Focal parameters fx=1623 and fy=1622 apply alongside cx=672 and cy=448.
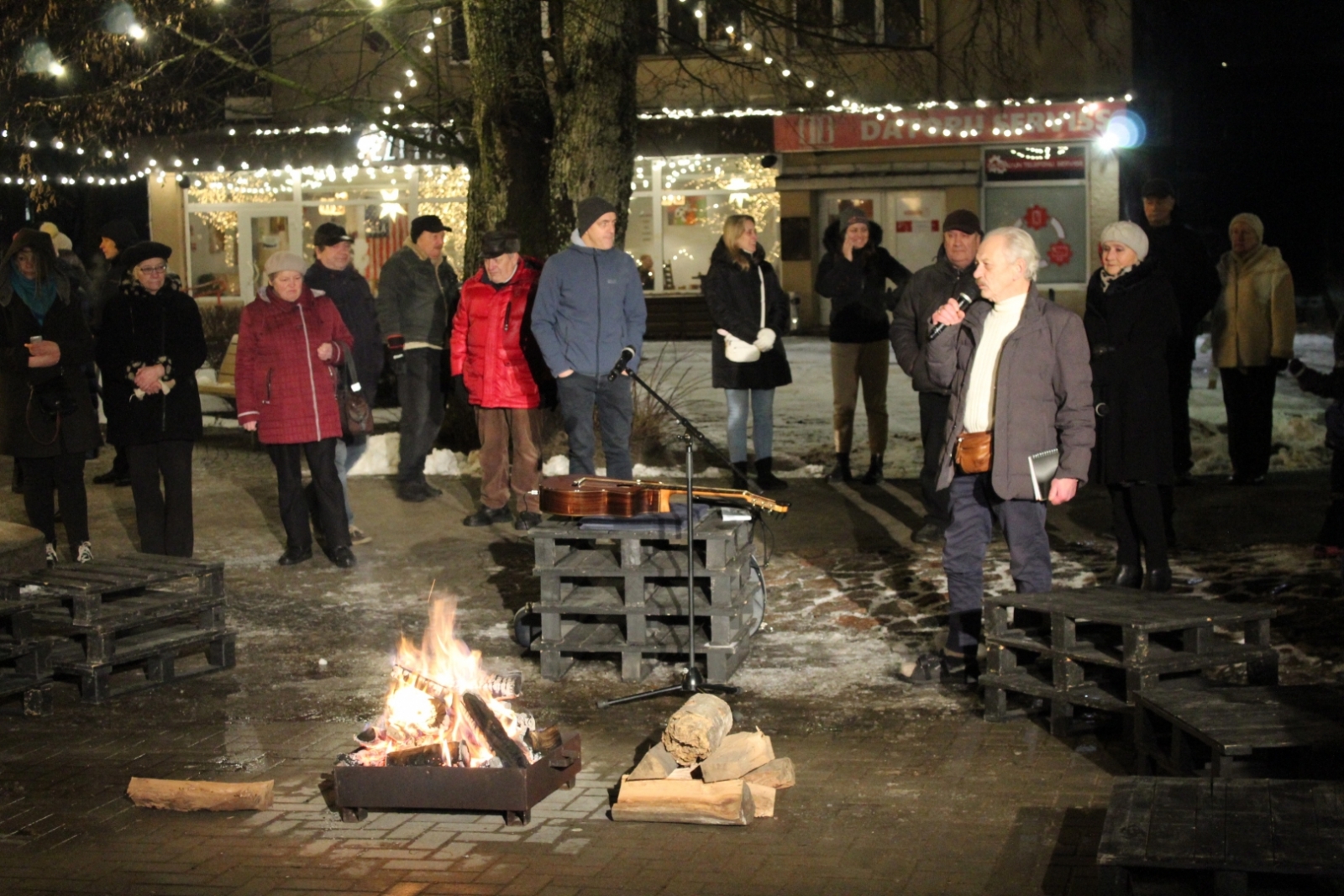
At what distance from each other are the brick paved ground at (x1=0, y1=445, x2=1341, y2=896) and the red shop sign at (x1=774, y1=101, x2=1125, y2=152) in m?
17.7

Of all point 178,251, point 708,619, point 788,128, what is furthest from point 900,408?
point 178,251

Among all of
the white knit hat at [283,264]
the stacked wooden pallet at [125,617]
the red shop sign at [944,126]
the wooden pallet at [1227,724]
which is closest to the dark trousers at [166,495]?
the white knit hat at [283,264]

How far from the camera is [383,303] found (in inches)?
491

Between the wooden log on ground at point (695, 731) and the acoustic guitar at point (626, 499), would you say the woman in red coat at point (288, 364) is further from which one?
the wooden log on ground at point (695, 731)

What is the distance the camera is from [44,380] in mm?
9781

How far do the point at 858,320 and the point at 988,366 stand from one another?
5.53 m

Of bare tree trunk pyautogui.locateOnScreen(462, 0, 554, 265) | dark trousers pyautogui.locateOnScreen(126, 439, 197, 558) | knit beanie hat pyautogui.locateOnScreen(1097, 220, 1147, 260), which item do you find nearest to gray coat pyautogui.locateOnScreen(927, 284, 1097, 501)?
knit beanie hat pyautogui.locateOnScreen(1097, 220, 1147, 260)

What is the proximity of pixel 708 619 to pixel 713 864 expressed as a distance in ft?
8.48

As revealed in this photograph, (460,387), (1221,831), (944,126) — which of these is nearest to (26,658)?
(460,387)

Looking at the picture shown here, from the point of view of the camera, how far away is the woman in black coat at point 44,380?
9.68m

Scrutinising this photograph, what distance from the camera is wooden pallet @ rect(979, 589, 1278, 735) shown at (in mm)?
6273

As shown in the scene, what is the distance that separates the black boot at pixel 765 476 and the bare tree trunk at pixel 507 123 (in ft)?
9.62

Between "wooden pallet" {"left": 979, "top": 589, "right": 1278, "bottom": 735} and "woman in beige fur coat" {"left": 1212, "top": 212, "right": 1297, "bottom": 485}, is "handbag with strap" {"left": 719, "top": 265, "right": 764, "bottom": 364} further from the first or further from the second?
"wooden pallet" {"left": 979, "top": 589, "right": 1278, "bottom": 735}

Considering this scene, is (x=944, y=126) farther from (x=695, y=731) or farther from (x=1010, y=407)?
(x=695, y=731)
